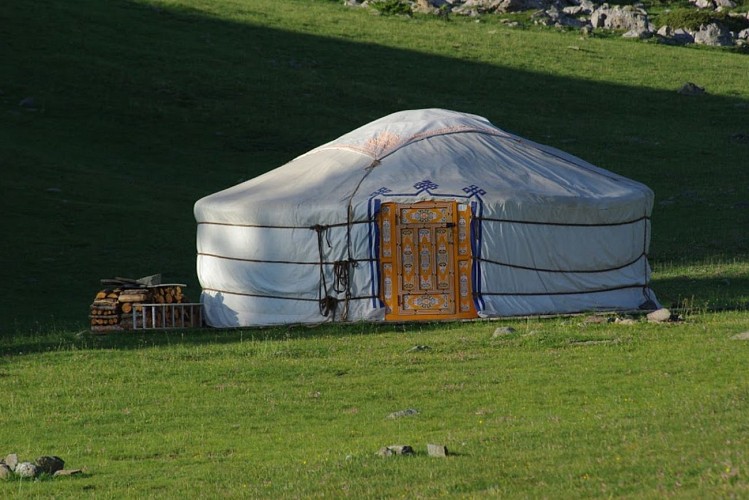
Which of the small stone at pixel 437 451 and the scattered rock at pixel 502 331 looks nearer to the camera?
the small stone at pixel 437 451

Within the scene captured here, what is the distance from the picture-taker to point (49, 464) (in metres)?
9.28

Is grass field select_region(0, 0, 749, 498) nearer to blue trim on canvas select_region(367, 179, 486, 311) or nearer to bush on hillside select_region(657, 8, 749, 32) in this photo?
blue trim on canvas select_region(367, 179, 486, 311)

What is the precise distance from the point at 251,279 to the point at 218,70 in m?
22.1

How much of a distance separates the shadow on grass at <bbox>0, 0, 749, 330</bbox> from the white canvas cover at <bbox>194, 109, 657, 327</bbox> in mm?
2574

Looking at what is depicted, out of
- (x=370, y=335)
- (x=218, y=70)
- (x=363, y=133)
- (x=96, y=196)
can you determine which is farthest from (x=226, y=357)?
(x=218, y=70)

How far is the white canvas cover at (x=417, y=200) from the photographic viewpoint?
16562 millimetres

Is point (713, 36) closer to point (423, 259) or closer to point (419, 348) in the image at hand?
point (423, 259)

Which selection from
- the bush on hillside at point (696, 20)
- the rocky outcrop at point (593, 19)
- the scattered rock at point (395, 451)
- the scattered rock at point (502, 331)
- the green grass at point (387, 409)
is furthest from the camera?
the bush on hillside at point (696, 20)

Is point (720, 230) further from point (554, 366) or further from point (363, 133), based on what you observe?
point (554, 366)

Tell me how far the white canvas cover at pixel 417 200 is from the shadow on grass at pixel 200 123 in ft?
8.45

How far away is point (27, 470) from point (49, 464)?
20cm

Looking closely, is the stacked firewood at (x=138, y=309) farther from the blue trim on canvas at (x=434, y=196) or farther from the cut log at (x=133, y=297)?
the blue trim on canvas at (x=434, y=196)

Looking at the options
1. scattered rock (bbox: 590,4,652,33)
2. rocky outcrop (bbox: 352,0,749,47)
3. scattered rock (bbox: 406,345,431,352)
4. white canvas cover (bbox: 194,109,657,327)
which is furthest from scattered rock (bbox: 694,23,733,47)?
scattered rock (bbox: 406,345,431,352)

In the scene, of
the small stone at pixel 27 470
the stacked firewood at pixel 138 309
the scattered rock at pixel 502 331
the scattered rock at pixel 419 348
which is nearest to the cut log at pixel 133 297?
the stacked firewood at pixel 138 309
